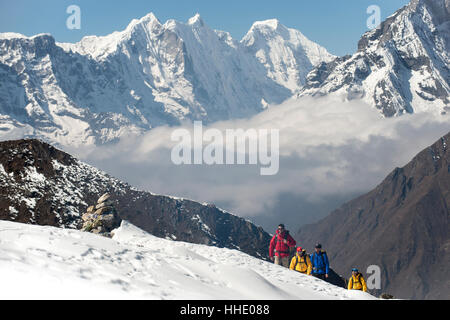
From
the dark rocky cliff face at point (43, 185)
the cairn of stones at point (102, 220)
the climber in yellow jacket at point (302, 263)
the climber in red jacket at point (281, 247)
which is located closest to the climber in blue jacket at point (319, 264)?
the climber in yellow jacket at point (302, 263)

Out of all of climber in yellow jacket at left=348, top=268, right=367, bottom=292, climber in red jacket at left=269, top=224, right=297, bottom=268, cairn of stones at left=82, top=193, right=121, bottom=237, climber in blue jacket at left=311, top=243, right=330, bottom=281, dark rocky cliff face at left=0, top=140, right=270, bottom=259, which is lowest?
climber in yellow jacket at left=348, top=268, right=367, bottom=292

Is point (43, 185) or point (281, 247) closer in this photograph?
point (281, 247)

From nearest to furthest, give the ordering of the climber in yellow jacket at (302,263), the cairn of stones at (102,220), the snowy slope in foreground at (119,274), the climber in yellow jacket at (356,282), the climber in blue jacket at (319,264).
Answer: the snowy slope in foreground at (119,274), the climber in yellow jacket at (356,282), the climber in blue jacket at (319,264), the climber in yellow jacket at (302,263), the cairn of stones at (102,220)

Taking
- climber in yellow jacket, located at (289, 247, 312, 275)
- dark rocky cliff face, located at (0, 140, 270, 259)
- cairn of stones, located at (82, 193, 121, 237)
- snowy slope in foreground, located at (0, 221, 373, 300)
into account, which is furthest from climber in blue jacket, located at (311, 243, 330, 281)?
dark rocky cliff face, located at (0, 140, 270, 259)

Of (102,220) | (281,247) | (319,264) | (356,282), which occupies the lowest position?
(356,282)

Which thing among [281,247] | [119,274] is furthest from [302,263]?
[119,274]

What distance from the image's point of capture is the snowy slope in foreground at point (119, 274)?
22375mm

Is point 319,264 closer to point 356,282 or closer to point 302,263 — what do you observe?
point 302,263

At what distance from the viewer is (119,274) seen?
25.0 meters

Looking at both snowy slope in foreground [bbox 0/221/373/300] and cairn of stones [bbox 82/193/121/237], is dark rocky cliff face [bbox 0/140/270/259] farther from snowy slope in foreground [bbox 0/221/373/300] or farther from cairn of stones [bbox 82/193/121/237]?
snowy slope in foreground [bbox 0/221/373/300]

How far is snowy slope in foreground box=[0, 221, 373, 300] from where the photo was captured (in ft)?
73.4

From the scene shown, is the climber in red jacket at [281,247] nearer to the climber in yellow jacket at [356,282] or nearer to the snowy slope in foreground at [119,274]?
the snowy slope in foreground at [119,274]

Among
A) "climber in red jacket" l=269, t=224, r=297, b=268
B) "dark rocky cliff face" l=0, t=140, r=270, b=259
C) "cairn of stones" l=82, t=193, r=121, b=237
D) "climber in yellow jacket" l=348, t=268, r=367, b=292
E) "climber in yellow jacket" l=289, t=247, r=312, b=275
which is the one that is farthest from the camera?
"dark rocky cliff face" l=0, t=140, r=270, b=259

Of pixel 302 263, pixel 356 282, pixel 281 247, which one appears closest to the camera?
pixel 356 282
